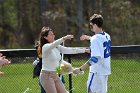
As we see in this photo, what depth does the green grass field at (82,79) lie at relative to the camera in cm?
1249

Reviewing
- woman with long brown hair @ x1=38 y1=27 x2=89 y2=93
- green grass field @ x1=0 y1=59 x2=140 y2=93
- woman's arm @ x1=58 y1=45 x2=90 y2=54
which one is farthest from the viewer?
green grass field @ x1=0 y1=59 x2=140 y2=93

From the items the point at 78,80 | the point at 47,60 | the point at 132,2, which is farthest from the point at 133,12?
the point at 47,60

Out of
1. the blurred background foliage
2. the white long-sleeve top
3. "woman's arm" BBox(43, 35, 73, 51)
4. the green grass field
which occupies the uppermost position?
"woman's arm" BBox(43, 35, 73, 51)

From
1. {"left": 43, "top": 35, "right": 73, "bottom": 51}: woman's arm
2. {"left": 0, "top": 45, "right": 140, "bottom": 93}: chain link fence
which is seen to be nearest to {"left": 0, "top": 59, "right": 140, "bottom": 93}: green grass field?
{"left": 0, "top": 45, "right": 140, "bottom": 93}: chain link fence

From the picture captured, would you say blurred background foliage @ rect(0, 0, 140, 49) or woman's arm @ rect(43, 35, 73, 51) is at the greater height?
woman's arm @ rect(43, 35, 73, 51)

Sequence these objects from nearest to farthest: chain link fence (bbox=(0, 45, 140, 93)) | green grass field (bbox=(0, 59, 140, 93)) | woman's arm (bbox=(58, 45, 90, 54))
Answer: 1. woman's arm (bbox=(58, 45, 90, 54))
2. chain link fence (bbox=(0, 45, 140, 93))
3. green grass field (bbox=(0, 59, 140, 93))

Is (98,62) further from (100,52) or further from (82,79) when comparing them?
(82,79)

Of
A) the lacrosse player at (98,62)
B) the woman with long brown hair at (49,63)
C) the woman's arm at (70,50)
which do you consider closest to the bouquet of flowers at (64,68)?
the woman with long brown hair at (49,63)

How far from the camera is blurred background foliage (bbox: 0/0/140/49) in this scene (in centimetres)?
3373

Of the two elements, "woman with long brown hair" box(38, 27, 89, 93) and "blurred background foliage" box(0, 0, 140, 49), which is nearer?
"woman with long brown hair" box(38, 27, 89, 93)

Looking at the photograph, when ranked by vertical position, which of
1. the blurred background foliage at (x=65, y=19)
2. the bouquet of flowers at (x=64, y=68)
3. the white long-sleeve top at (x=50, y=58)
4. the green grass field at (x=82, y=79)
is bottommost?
the blurred background foliage at (x=65, y=19)

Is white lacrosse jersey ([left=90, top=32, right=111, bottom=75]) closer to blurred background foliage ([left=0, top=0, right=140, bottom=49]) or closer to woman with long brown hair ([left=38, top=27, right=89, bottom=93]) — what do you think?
woman with long brown hair ([left=38, top=27, right=89, bottom=93])

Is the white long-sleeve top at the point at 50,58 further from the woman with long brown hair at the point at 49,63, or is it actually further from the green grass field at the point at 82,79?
the green grass field at the point at 82,79

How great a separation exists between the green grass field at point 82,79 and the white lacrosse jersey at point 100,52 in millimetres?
3337
